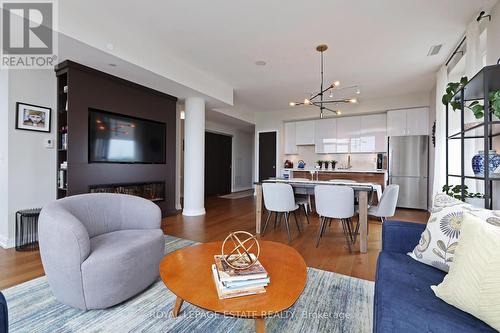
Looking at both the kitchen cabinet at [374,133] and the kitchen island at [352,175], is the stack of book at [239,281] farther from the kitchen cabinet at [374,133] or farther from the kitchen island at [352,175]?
the kitchen cabinet at [374,133]

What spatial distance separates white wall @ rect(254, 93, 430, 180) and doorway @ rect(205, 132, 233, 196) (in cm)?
120

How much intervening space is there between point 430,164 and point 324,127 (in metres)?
2.60

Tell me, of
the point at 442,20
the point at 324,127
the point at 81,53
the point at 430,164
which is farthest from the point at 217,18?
the point at 430,164

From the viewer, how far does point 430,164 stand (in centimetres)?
518

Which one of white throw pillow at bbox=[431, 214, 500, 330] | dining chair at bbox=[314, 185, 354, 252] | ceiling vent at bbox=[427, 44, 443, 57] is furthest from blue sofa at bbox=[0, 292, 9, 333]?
ceiling vent at bbox=[427, 44, 443, 57]

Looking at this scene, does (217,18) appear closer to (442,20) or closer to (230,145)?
(442,20)

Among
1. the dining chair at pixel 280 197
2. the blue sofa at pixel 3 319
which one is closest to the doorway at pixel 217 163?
the dining chair at pixel 280 197

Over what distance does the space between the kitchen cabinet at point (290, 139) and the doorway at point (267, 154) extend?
389mm

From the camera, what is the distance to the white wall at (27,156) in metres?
2.88

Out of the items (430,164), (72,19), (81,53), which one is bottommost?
(430,164)

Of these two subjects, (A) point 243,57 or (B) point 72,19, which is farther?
(A) point 243,57

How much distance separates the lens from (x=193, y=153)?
15.8 ft

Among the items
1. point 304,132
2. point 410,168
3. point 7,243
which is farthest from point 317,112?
point 7,243

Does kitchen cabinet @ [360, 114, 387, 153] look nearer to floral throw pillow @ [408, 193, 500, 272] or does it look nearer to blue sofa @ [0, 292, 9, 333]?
floral throw pillow @ [408, 193, 500, 272]
